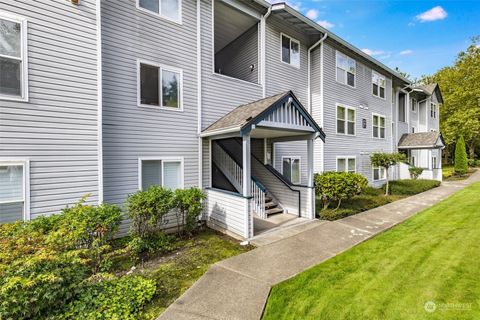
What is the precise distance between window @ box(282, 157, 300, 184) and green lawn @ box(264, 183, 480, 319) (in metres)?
5.17

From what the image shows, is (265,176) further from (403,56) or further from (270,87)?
(403,56)

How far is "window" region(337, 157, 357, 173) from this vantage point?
13.9 metres

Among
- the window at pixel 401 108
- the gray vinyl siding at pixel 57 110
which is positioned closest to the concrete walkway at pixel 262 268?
the gray vinyl siding at pixel 57 110

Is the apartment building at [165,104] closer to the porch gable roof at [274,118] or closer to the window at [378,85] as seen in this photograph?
the porch gable roof at [274,118]

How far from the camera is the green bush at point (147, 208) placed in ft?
19.5

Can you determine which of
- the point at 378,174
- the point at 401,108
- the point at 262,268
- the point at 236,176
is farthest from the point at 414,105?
the point at 262,268

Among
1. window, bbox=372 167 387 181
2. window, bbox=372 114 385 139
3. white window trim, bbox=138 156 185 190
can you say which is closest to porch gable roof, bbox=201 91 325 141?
white window trim, bbox=138 156 185 190

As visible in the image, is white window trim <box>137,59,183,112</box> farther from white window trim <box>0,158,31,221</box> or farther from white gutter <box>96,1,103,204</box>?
white window trim <box>0,158,31,221</box>

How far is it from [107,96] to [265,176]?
6.83 metres

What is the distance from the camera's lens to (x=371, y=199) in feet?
39.9

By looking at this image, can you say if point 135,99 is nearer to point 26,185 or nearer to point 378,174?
point 26,185

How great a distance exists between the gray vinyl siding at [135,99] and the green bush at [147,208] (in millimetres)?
995

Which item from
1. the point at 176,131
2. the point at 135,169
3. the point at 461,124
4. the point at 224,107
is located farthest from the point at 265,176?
the point at 461,124

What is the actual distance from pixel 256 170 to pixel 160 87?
18.2ft
